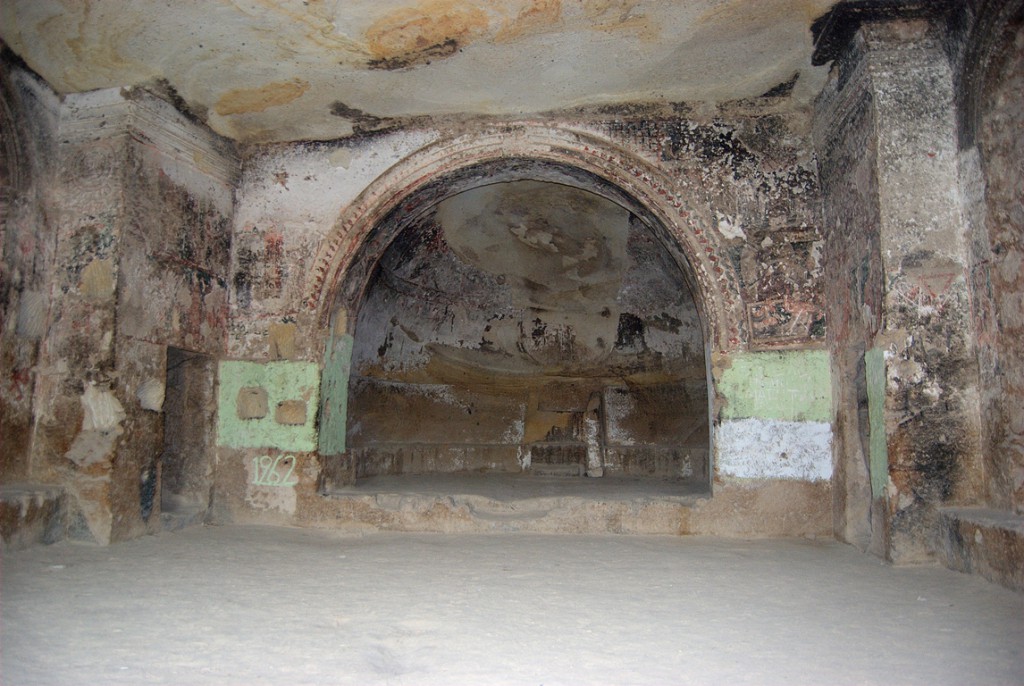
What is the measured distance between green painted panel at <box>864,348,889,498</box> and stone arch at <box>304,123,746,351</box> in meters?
1.09

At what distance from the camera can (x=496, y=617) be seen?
10.8ft

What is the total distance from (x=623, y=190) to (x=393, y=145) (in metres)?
1.98

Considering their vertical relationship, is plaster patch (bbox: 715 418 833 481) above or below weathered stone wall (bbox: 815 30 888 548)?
below

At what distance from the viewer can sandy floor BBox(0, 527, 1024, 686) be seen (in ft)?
8.59

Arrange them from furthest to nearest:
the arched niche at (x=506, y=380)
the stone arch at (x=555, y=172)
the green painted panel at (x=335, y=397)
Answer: the arched niche at (x=506, y=380), the green painted panel at (x=335, y=397), the stone arch at (x=555, y=172)

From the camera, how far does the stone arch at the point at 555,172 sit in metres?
5.63

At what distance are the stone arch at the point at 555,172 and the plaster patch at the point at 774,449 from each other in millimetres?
669

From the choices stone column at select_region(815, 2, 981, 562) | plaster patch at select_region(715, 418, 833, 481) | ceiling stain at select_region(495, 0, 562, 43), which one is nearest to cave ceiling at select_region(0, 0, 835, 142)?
ceiling stain at select_region(495, 0, 562, 43)

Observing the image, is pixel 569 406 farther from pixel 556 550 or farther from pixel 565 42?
pixel 565 42

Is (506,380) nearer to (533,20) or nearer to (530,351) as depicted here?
(530,351)

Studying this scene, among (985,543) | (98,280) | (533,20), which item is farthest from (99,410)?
(985,543)

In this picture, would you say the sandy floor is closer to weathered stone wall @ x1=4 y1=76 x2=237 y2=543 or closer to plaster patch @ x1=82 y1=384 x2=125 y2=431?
weathered stone wall @ x1=4 y1=76 x2=237 y2=543

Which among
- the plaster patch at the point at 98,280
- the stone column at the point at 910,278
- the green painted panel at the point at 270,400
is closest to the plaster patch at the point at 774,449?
the stone column at the point at 910,278

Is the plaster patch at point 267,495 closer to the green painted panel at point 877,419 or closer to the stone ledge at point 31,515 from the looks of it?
the stone ledge at point 31,515
